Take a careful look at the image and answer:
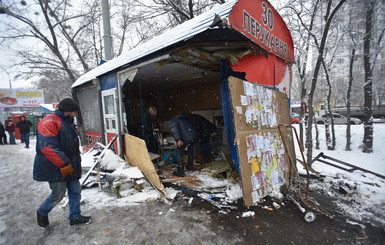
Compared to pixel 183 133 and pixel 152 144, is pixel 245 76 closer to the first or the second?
pixel 183 133

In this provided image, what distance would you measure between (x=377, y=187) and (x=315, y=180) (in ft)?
3.84

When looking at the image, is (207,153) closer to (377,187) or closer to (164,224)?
(164,224)

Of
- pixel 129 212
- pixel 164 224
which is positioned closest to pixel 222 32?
pixel 164 224

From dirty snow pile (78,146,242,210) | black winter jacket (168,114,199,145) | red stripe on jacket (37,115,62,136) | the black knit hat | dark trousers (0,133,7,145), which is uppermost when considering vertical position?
the black knit hat

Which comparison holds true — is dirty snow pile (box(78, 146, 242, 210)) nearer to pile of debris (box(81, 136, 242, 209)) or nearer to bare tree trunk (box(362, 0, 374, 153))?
pile of debris (box(81, 136, 242, 209))

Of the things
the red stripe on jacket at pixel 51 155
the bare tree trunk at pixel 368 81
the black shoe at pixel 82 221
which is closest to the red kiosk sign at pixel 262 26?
the red stripe on jacket at pixel 51 155

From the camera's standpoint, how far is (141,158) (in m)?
A: 4.85

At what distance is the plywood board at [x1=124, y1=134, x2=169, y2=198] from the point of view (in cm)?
426

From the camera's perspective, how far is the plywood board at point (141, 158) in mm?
4259

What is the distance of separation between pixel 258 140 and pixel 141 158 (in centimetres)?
290

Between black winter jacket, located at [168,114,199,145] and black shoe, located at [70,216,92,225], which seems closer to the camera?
black shoe, located at [70,216,92,225]

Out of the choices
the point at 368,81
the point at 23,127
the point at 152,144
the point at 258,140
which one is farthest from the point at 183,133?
the point at 23,127

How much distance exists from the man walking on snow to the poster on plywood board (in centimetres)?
270

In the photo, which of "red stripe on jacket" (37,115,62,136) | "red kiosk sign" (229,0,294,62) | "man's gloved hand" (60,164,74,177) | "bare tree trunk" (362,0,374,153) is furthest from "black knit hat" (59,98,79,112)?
"bare tree trunk" (362,0,374,153)
